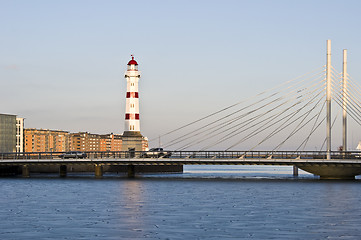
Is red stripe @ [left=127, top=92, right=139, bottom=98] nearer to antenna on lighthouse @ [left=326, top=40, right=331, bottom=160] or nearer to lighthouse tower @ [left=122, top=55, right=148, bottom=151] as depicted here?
lighthouse tower @ [left=122, top=55, right=148, bottom=151]

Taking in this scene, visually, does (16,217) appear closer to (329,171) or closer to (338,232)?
(338,232)

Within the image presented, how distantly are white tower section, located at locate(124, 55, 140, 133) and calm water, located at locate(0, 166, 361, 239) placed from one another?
173ft

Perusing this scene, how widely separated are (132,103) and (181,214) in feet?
252

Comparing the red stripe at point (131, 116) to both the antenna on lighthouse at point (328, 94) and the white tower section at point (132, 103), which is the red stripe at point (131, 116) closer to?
the white tower section at point (132, 103)

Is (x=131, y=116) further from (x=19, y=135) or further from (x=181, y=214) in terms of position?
(x=19, y=135)

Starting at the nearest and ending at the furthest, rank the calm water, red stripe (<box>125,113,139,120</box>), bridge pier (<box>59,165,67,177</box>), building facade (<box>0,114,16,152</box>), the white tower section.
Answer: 1. the calm water
2. bridge pier (<box>59,165,67,177</box>)
3. the white tower section
4. red stripe (<box>125,113,139,120</box>)
5. building facade (<box>0,114,16,152</box>)

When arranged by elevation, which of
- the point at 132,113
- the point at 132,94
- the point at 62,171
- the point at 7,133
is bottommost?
the point at 62,171

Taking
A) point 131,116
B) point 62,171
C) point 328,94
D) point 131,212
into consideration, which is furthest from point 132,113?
point 131,212

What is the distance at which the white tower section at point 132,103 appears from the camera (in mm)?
122438

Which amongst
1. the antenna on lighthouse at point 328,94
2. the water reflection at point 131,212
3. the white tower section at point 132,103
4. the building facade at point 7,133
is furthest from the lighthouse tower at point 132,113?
the building facade at point 7,133

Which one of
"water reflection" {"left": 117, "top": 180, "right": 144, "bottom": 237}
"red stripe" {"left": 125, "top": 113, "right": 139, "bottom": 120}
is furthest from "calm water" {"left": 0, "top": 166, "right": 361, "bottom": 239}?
"red stripe" {"left": 125, "top": 113, "right": 139, "bottom": 120}

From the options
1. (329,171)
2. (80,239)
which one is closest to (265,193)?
(329,171)

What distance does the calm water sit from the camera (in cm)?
3662

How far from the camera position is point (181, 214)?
46.5 metres
